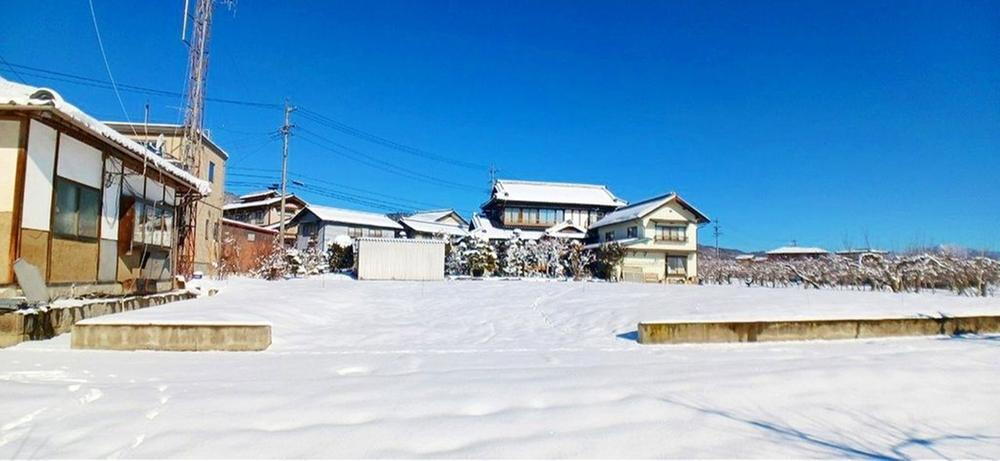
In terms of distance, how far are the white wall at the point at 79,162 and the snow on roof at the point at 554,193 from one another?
29.4m

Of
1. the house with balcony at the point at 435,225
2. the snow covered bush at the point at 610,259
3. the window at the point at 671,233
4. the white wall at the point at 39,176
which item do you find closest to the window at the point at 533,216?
the house with balcony at the point at 435,225

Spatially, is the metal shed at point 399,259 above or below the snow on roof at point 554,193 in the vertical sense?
below

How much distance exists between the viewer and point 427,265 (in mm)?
21047

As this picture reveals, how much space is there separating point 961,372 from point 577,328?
15.4ft

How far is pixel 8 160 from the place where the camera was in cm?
575

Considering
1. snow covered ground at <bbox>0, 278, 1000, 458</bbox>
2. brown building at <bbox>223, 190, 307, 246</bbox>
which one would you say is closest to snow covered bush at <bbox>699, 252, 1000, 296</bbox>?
snow covered ground at <bbox>0, 278, 1000, 458</bbox>

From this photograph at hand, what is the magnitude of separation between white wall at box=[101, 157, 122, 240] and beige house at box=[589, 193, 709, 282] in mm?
23939

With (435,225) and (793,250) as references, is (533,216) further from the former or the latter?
(793,250)

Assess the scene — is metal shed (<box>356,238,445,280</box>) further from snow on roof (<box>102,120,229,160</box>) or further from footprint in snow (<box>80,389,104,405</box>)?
footprint in snow (<box>80,389,104,405</box>)

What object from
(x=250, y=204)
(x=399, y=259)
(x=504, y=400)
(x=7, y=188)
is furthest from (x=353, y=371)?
(x=250, y=204)

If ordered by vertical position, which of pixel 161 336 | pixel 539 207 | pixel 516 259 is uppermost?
pixel 539 207

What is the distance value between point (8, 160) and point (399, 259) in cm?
1525

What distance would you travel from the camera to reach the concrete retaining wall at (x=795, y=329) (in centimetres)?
634

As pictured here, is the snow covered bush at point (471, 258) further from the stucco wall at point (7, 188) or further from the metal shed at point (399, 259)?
the stucco wall at point (7, 188)
